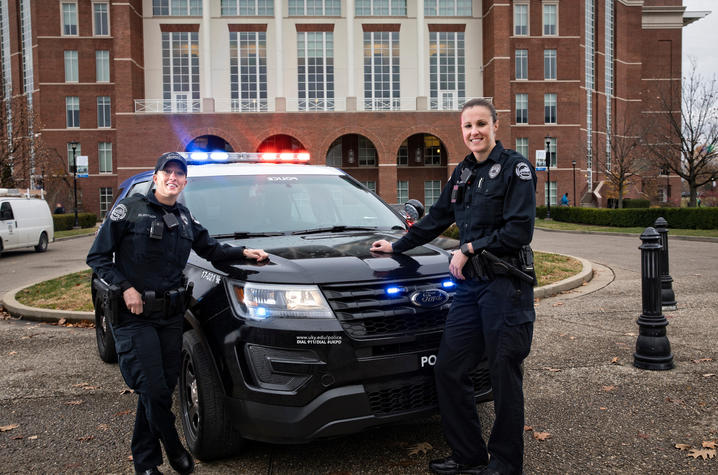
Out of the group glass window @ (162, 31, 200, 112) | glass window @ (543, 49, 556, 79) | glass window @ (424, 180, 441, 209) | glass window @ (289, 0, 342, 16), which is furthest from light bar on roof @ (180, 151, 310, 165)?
glass window @ (543, 49, 556, 79)

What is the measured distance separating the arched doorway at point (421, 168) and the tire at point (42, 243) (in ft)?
107

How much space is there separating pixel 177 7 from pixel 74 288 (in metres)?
42.1

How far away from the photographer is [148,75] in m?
47.5

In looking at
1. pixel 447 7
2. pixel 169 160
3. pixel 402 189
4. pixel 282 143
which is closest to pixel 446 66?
pixel 447 7

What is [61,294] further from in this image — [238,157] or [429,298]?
[429,298]

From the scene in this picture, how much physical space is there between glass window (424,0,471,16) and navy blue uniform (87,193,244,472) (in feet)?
160

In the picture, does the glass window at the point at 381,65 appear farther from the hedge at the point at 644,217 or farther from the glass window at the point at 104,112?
the glass window at the point at 104,112

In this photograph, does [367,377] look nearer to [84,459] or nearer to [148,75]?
[84,459]

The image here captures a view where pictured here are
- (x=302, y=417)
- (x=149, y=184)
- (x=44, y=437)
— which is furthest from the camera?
(x=149, y=184)

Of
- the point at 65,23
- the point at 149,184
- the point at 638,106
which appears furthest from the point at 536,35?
the point at 149,184

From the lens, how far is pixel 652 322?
5.64m

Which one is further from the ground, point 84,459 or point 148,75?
point 148,75

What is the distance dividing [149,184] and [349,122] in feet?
131

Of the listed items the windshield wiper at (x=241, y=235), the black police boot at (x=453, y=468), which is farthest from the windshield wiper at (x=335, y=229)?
the black police boot at (x=453, y=468)
